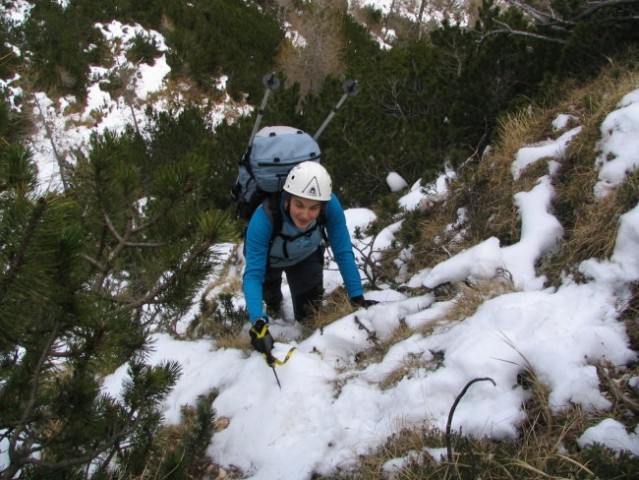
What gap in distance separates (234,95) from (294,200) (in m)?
15.1

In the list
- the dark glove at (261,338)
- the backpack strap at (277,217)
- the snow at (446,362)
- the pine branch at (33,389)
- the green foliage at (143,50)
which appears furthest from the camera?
the green foliage at (143,50)

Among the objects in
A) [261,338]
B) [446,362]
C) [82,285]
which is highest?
[82,285]

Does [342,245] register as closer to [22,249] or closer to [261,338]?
[261,338]

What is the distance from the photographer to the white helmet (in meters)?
2.75

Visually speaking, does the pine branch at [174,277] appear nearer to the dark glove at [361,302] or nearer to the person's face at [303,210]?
the person's face at [303,210]

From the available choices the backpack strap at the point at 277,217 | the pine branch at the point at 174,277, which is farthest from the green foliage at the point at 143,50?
the pine branch at the point at 174,277

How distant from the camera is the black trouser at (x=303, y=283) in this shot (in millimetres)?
3596

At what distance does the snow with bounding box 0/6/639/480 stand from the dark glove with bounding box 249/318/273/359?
0.51ft

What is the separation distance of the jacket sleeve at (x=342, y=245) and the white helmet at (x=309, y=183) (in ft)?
1.17

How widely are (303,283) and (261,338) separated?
39.8 inches

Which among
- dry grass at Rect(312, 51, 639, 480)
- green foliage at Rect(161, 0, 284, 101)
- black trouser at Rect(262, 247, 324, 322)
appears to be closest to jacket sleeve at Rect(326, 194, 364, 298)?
black trouser at Rect(262, 247, 324, 322)

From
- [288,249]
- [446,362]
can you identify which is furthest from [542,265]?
[288,249]

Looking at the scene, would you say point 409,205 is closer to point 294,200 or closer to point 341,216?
point 341,216

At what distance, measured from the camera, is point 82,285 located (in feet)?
4.53
